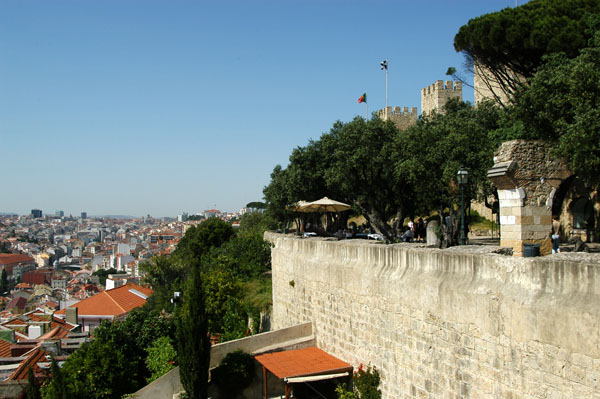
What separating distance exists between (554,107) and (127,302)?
114 feet

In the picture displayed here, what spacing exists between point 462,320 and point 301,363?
6007 mm

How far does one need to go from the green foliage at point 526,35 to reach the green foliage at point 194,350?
14.2 m

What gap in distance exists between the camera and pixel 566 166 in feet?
38.3

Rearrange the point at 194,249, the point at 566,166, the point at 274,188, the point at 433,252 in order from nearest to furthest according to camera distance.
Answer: the point at 433,252 < the point at 566,166 < the point at 274,188 < the point at 194,249

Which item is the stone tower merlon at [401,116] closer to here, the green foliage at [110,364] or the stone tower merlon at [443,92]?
the stone tower merlon at [443,92]

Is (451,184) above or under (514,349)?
above

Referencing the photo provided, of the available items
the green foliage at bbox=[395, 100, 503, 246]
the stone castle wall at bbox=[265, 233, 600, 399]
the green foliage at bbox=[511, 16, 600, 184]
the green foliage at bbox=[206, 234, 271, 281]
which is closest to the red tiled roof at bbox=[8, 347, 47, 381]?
the green foliage at bbox=[206, 234, 271, 281]

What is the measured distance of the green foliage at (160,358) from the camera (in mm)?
15633

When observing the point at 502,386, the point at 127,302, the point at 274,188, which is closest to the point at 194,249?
the point at 127,302

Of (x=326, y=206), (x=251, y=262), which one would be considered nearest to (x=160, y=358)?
(x=251, y=262)

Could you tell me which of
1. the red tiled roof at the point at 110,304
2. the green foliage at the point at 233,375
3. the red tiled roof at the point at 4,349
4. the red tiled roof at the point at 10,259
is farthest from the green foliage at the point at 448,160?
the red tiled roof at the point at 10,259

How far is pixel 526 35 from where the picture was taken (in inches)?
764

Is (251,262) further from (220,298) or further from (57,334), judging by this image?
(57,334)

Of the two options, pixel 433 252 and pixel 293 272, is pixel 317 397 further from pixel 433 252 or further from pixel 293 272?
pixel 433 252
